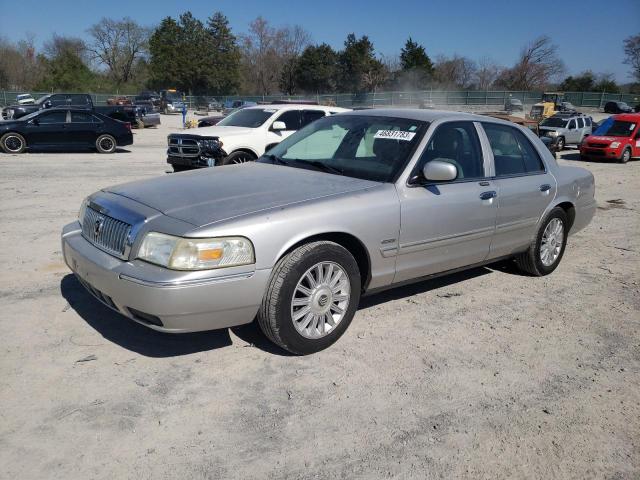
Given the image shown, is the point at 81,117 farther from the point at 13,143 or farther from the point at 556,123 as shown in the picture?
the point at 556,123

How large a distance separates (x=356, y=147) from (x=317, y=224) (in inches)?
48.1

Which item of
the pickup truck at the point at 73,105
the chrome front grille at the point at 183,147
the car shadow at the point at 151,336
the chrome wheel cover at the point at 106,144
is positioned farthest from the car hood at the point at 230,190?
the pickup truck at the point at 73,105

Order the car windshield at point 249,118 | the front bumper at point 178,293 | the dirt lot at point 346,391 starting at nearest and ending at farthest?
the dirt lot at point 346,391, the front bumper at point 178,293, the car windshield at point 249,118

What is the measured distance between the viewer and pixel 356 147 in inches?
178

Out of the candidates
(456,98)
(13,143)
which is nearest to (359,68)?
(456,98)

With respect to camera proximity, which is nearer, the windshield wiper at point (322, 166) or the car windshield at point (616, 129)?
the windshield wiper at point (322, 166)

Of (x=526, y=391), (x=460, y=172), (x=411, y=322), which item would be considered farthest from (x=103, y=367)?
(x=460, y=172)

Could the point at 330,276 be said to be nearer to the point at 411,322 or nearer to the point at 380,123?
the point at 411,322

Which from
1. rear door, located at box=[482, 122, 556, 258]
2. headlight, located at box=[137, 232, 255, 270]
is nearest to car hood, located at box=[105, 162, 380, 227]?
headlight, located at box=[137, 232, 255, 270]

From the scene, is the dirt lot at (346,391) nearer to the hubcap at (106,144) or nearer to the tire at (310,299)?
the tire at (310,299)

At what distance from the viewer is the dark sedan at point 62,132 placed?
15984 mm

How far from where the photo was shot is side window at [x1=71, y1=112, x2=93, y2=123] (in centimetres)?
1653

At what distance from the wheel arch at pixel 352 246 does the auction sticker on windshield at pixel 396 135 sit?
1.03 m

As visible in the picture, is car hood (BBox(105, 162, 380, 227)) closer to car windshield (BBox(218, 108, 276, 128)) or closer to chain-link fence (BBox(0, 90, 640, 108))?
car windshield (BBox(218, 108, 276, 128))
